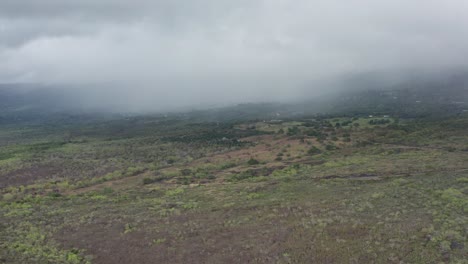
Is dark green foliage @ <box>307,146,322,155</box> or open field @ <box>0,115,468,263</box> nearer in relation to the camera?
open field @ <box>0,115,468,263</box>

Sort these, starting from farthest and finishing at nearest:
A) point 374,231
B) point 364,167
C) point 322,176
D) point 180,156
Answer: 1. point 180,156
2. point 364,167
3. point 322,176
4. point 374,231

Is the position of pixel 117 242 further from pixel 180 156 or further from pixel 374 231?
pixel 180 156


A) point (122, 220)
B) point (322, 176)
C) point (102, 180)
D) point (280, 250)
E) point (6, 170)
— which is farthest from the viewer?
point (6, 170)

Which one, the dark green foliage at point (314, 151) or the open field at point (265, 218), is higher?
the open field at point (265, 218)

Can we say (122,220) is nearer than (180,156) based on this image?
Yes

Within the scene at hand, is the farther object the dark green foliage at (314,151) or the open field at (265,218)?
the dark green foliage at (314,151)

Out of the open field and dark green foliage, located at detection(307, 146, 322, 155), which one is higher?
the open field

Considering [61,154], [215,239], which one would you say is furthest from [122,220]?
[61,154]

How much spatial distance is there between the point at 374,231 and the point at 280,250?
5351mm

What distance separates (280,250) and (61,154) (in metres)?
81.0

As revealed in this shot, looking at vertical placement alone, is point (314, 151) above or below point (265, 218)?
below

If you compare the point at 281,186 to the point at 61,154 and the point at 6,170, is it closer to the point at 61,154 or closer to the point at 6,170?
the point at 6,170

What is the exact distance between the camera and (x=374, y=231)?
17.5m

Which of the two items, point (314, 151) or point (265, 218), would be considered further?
point (314, 151)
